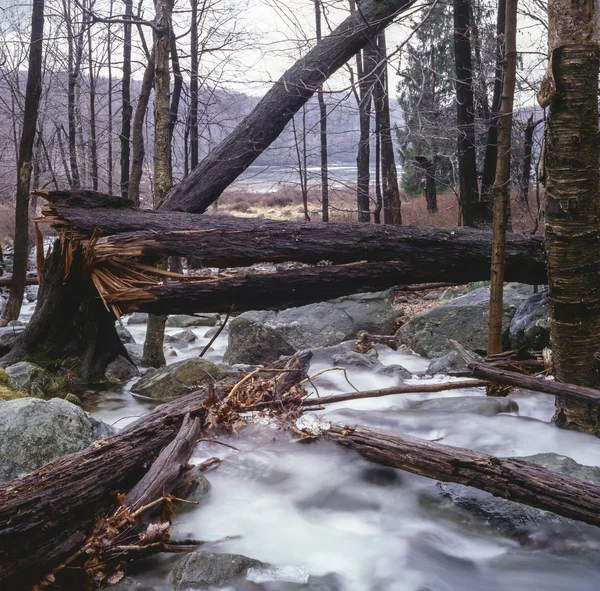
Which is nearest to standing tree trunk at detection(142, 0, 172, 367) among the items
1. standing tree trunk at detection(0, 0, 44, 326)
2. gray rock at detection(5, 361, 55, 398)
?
gray rock at detection(5, 361, 55, 398)

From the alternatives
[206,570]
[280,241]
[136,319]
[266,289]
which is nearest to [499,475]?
[206,570]

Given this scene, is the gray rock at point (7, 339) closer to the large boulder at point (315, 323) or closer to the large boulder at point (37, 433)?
the large boulder at point (315, 323)

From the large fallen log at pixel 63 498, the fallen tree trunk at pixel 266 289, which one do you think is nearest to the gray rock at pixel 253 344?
the fallen tree trunk at pixel 266 289

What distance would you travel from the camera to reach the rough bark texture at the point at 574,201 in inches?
127

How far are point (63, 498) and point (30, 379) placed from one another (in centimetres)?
342

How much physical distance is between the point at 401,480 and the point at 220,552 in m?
1.17

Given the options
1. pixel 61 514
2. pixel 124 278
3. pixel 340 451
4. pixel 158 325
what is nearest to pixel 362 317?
pixel 158 325

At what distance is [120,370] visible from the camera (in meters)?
6.28

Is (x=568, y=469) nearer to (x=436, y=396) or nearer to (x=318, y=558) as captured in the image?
(x=318, y=558)

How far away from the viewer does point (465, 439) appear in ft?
13.0

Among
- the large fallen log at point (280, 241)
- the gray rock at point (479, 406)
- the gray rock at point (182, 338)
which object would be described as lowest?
the gray rock at point (182, 338)

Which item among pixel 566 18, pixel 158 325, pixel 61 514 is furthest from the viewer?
pixel 158 325

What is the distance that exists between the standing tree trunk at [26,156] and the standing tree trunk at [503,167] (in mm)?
6968

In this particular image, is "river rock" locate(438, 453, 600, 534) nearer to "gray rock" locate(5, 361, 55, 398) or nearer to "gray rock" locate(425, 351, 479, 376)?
"gray rock" locate(425, 351, 479, 376)
